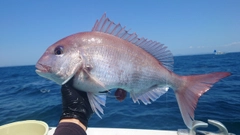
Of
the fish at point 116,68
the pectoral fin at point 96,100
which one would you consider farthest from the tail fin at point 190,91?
the pectoral fin at point 96,100

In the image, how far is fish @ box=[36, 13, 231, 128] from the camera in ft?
6.15

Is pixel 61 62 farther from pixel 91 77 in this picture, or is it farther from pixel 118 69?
pixel 118 69

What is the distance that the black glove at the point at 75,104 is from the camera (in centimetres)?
212

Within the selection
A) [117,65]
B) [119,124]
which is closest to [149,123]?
[119,124]

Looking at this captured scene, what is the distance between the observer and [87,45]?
1.97m

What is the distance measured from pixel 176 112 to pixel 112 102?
3678mm

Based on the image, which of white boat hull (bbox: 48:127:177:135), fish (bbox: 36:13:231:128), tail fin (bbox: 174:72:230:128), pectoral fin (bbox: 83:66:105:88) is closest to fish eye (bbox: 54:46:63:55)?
fish (bbox: 36:13:231:128)

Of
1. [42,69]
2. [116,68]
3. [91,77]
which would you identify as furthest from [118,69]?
[42,69]

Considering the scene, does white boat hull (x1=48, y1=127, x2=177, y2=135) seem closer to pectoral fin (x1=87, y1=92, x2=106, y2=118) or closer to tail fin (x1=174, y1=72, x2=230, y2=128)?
tail fin (x1=174, y1=72, x2=230, y2=128)

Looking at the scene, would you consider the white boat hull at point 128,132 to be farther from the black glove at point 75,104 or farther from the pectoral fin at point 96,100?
the pectoral fin at point 96,100

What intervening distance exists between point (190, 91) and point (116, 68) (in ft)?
3.09

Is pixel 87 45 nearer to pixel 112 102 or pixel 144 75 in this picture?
pixel 144 75

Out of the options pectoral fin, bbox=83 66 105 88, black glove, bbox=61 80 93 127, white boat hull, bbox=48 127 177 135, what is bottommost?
white boat hull, bbox=48 127 177 135

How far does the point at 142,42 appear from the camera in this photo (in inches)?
88.7
